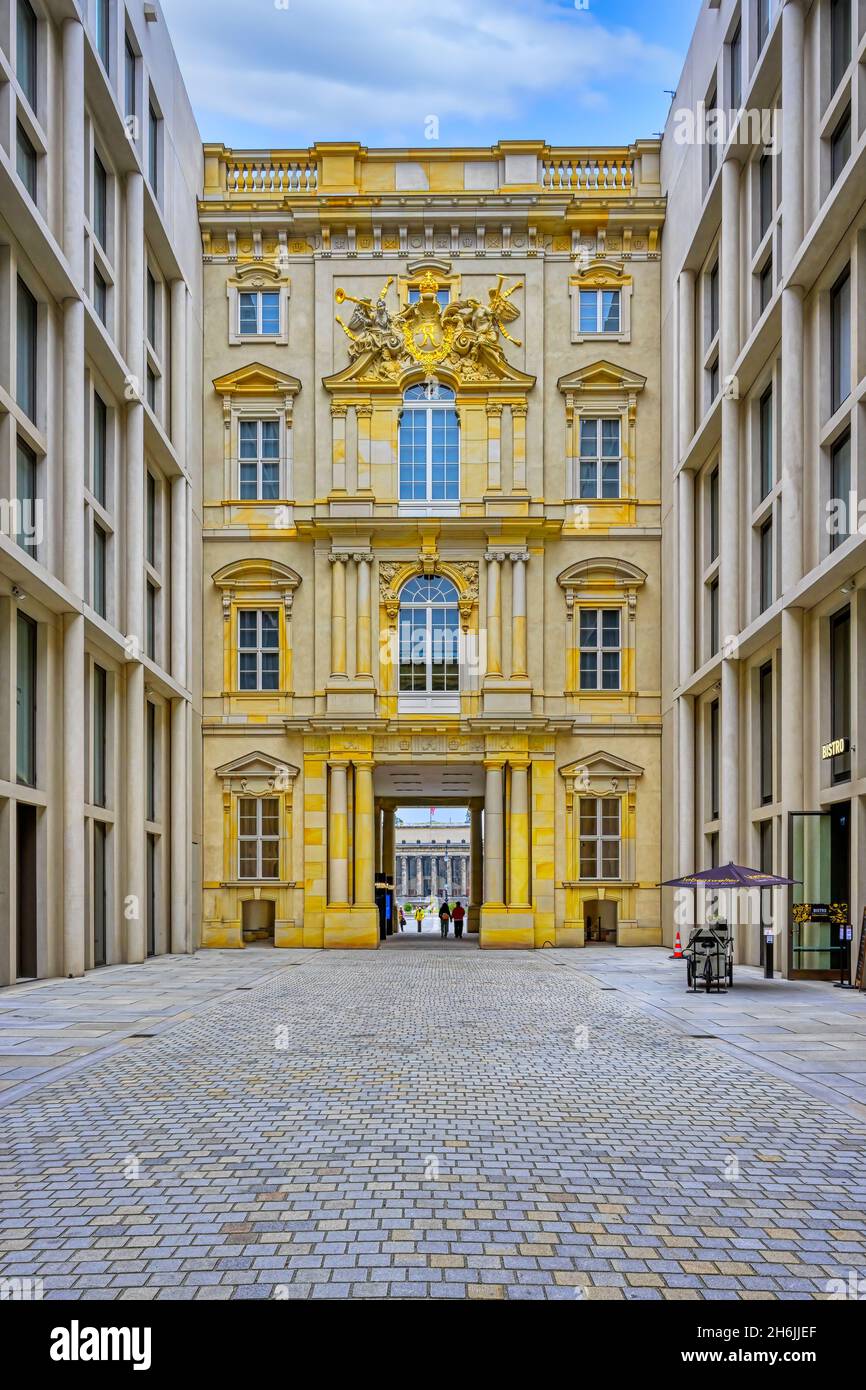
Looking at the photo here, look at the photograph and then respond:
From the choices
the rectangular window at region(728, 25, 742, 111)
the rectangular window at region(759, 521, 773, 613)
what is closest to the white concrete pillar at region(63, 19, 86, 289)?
the rectangular window at region(728, 25, 742, 111)

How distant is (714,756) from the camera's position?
33594 mm

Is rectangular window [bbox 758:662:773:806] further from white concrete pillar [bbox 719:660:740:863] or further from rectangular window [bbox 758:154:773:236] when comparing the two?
rectangular window [bbox 758:154:773:236]

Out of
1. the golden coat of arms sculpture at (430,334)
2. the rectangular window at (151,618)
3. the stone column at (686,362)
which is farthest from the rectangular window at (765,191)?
the rectangular window at (151,618)

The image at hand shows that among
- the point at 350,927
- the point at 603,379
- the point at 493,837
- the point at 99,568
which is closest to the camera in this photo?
the point at 99,568

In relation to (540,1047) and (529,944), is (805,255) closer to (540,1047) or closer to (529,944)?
(540,1047)

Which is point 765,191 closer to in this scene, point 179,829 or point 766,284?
point 766,284

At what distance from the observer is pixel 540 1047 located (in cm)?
1414

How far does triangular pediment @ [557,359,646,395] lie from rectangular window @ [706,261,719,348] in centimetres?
424

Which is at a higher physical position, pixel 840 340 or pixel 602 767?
pixel 840 340

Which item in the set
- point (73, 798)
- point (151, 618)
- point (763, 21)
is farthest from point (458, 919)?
point (763, 21)

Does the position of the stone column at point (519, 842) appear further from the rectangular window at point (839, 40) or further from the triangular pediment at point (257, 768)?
the rectangular window at point (839, 40)

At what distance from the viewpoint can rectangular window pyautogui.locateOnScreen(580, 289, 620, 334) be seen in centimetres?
3856

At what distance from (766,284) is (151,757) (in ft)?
60.5
